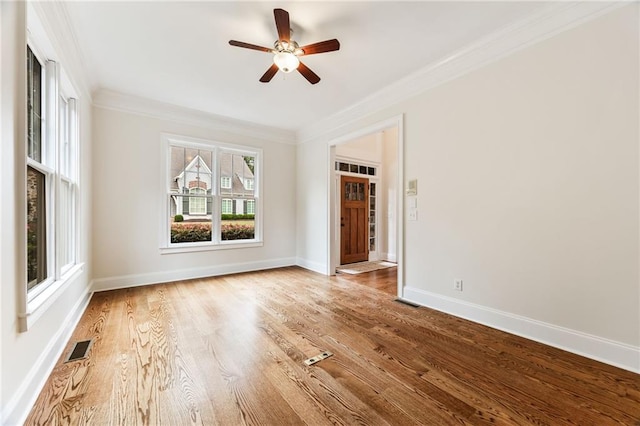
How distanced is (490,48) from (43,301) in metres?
4.26

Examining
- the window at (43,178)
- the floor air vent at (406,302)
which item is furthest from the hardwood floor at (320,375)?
the window at (43,178)

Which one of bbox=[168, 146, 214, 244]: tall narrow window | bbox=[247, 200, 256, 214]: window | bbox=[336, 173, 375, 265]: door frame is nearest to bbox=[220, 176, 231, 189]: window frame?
bbox=[168, 146, 214, 244]: tall narrow window

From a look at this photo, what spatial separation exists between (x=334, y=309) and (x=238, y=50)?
3.05 meters

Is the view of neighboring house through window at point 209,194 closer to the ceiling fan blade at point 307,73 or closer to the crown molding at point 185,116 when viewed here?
the crown molding at point 185,116

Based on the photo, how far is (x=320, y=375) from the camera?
1902mm

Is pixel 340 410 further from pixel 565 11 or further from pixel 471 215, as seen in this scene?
pixel 565 11

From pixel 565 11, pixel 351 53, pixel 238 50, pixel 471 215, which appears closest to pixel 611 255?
pixel 471 215

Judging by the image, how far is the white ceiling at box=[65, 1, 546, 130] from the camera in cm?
228

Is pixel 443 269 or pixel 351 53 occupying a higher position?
pixel 351 53

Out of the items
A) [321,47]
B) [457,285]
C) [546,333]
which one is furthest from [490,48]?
[546,333]

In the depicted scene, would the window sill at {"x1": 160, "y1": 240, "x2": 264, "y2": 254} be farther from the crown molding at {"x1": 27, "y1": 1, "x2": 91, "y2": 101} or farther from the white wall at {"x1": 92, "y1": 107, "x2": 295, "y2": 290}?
the crown molding at {"x1": 27, "y1": 1, "x2": 91, "y2": 101}

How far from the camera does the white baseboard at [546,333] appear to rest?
1996 mm

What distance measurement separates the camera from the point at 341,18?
7.77ft

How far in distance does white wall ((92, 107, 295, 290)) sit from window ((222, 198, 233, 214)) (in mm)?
742
